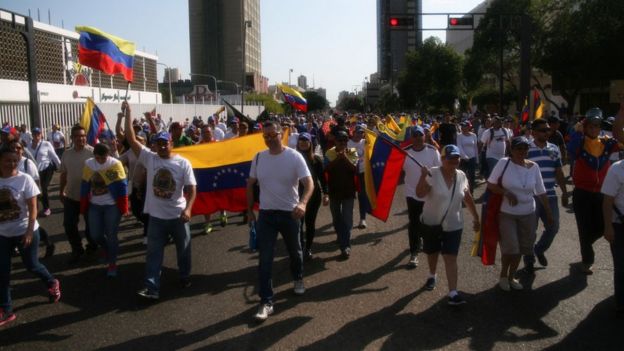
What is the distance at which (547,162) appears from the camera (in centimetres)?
682

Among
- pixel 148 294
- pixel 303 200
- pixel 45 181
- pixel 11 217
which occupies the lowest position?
pixel 148 294

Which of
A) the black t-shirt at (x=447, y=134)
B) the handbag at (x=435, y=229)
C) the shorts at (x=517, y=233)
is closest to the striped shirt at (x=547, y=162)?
the shorts at (x=517, y=233)

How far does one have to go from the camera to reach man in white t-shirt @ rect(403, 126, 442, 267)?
7.04 m

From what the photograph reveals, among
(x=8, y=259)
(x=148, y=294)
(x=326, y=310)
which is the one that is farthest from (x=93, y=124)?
(x=326, y=310)

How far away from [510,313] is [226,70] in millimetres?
130396

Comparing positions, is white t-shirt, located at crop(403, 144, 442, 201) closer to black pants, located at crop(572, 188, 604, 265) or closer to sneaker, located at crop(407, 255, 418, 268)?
sneaker, located at crop(407, 255, 418, 268)

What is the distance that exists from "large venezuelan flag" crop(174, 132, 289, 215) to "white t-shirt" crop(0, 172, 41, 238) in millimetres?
2690

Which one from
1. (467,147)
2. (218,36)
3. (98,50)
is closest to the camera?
(98,50)

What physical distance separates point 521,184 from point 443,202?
2.69 ft

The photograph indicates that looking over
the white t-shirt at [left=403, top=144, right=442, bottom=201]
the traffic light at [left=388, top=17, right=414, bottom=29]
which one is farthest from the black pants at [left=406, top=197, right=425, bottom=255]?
the traffic light at [left=388, top=17, right=414, bottom=29]

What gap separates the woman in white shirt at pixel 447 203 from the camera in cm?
566

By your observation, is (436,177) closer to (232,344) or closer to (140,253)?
(232,344)

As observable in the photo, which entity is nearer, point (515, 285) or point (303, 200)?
point (303, 200)

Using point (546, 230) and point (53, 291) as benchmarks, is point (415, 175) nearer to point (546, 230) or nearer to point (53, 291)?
point (546, 230)
